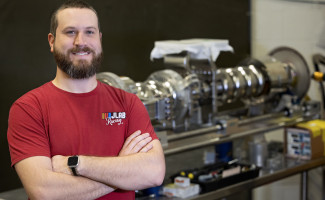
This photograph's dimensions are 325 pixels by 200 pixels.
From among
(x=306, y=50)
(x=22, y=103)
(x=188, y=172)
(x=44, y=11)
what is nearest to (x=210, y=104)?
(x=188, y=172)

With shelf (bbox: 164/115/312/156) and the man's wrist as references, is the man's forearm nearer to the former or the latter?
the man's wrist

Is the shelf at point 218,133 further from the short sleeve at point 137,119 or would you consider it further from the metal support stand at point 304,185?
the short sleeve at point 137,119

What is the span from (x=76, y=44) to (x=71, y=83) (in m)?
0.14

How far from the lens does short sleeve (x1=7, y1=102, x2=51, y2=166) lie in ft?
5.04

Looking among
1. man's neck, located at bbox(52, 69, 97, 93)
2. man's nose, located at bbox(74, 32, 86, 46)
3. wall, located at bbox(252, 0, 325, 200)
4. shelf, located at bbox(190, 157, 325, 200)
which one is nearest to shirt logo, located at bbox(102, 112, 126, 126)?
man's neck, located at bbox(52, 69, 97, 93)

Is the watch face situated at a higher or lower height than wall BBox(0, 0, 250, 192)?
lower

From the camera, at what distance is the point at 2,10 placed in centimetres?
253

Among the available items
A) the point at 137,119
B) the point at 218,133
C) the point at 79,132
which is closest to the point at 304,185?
the point at 218,133

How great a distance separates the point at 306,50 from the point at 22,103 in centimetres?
350

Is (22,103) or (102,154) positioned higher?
(22,103)

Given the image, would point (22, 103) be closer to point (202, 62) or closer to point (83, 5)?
point (83, 5)

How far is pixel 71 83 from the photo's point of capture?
1.67 m

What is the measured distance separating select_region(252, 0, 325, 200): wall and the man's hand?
8.50ft

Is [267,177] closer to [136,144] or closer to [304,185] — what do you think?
[304,185]
